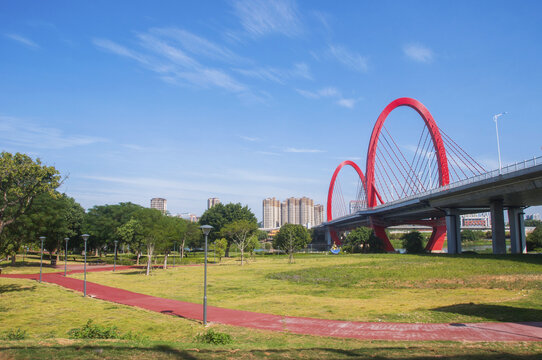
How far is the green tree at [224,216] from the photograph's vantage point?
99.3m

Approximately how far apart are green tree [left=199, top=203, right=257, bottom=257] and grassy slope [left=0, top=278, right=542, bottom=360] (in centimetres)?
8016

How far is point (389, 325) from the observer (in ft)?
Result: 49.9

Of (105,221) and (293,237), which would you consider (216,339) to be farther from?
(293,237)

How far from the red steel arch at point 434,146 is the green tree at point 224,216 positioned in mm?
30488

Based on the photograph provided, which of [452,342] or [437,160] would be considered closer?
[452,342]

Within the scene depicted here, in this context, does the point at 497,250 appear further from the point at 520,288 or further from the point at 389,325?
the point at 389,325

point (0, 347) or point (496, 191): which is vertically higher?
point (496, 191)

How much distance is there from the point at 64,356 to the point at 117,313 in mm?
Result: 11164

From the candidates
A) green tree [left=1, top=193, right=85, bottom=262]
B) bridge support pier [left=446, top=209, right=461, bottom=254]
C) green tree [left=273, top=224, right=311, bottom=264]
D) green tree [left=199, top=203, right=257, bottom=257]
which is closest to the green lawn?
green tree [left=1, top=193, right=85, bottom=262]

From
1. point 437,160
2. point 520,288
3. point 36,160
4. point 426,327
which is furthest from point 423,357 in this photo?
point 437,160

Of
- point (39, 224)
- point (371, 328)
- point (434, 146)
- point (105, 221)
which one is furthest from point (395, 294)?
point (105, 221)

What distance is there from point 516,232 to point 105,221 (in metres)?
68.9

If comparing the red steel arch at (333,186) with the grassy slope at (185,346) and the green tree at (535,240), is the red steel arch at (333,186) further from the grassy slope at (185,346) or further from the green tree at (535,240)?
the grassy slope at (185,346)

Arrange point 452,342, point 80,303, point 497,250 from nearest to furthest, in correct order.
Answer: point 452,342 → point 80,303 → point 497,250
